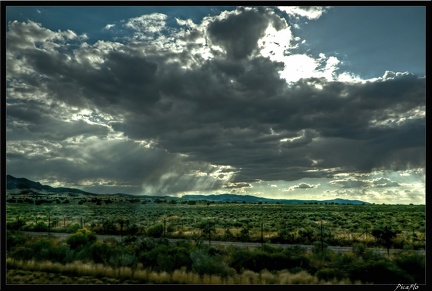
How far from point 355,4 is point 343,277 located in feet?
30.5

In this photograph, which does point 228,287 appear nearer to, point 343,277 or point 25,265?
point 343,277

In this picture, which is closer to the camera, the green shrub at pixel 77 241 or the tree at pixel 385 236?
the green shrub at pixel 77 241

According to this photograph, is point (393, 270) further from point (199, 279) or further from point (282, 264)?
point (199, 279)

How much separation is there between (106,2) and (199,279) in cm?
998

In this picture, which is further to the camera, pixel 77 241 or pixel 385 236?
pixel 385 236

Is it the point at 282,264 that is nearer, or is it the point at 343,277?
the point at 343,277

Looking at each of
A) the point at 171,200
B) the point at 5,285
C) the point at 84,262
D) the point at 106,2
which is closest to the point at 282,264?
the point at 84,262

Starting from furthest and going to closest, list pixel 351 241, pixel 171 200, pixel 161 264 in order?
pixel 171 200 → pixel 351 241 → pixel 161 264

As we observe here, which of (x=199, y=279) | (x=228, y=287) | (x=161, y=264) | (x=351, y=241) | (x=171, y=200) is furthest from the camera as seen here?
(x=171, y=200)

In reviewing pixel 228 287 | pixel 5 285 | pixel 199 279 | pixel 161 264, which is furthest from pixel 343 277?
pixel 5 285

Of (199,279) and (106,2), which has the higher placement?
(106,2)

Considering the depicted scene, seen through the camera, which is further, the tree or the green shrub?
the tree
